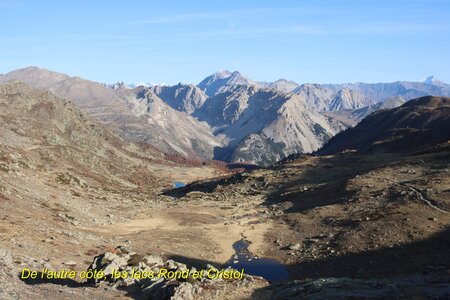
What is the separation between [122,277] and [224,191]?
96244 millimetres

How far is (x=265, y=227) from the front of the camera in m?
83.8

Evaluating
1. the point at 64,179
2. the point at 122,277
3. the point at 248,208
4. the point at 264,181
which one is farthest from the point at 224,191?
the point at 122,277

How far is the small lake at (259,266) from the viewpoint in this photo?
57188mm

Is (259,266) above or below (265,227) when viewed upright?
below

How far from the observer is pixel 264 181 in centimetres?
13600

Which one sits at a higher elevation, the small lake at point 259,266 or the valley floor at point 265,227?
the valley floor at point 265,227

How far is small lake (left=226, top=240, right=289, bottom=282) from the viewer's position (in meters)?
57.2

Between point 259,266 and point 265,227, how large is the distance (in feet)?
73.4

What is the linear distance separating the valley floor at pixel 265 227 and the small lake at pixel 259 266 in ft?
4.18

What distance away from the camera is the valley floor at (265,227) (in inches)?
1861

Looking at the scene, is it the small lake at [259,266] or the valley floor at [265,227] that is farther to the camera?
the small lake at [259,266]

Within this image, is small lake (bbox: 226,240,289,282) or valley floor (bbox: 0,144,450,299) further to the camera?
small lake (bbox: 226,240,289,282)

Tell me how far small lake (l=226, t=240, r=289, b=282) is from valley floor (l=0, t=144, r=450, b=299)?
4.18 feet

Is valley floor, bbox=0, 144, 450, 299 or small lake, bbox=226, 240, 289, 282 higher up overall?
valley floor, bbox=0, 144, 450, 299
